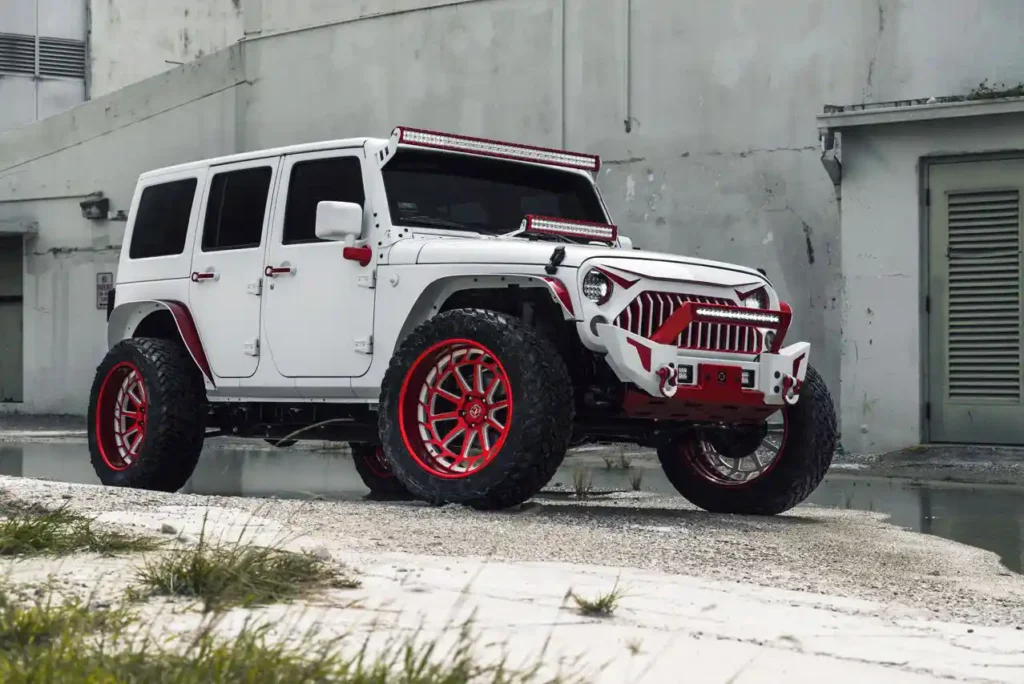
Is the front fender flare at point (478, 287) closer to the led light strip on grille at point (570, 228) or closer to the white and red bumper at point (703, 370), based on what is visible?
the white and red bumper at point (703, 370)

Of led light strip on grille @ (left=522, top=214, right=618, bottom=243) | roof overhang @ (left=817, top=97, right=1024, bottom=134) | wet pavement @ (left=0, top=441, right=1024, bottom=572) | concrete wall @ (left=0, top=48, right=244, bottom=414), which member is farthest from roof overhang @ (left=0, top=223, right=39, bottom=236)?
led light strip on grille @ (left=522, top=214, right=618, bottom=243)

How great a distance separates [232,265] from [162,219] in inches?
41.5

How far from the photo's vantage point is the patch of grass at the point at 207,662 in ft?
10.9

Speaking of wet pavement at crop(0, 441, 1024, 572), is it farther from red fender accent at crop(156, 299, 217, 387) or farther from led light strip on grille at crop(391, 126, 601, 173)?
led light strip on grille at crop(391, 126, 601, 173)

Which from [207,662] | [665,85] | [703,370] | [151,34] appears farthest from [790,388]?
[151,34]

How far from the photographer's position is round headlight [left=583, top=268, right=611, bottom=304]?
7672 mm

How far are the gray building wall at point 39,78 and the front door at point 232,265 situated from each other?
75.0 ft

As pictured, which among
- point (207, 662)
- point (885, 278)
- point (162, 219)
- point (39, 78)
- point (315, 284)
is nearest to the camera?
point (207, 662)

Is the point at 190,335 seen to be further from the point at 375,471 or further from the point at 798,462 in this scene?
the point at 798,462

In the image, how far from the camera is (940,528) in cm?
900

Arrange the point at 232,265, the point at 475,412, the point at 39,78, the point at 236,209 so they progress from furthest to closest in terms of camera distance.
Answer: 1. the point at 39,78
2. the point at 236,209
3. the point at 232,265
4. the point at 475,412

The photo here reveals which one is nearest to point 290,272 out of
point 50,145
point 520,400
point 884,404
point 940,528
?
point 520,400

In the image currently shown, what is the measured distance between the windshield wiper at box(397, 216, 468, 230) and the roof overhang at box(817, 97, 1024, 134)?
7710 millimetres

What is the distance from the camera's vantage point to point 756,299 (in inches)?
340
